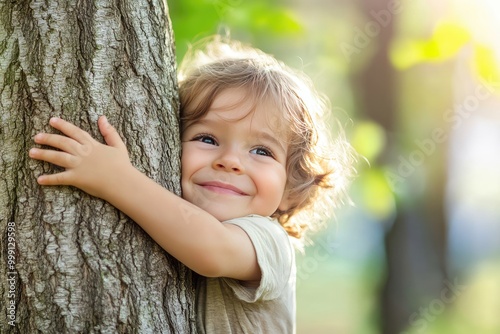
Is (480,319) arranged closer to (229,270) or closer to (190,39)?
(190,39)

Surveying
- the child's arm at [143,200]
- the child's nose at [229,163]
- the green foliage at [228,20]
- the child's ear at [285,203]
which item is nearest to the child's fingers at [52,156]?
the child's arm at [143,200]

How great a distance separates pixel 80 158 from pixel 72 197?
0.11 meters

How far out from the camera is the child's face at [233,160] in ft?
7.21

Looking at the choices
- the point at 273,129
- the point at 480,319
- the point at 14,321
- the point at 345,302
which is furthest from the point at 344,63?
the point at 345,302

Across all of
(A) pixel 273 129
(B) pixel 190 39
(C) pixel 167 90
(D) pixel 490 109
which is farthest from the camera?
(D) pixel 490 109

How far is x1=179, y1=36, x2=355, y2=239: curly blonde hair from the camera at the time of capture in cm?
238

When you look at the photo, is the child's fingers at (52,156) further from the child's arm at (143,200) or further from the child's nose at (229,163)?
the child's nose at (229,163)

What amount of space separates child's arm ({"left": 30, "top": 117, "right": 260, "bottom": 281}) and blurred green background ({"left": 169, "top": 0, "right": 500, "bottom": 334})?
11.3 ft

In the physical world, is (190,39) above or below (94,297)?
above

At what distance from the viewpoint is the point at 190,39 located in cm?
534

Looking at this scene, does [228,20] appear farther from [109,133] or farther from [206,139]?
[109,133]

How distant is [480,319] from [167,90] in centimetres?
650

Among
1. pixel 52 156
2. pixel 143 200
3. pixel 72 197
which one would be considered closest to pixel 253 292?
pixel 143 200

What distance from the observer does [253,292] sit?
214cm
